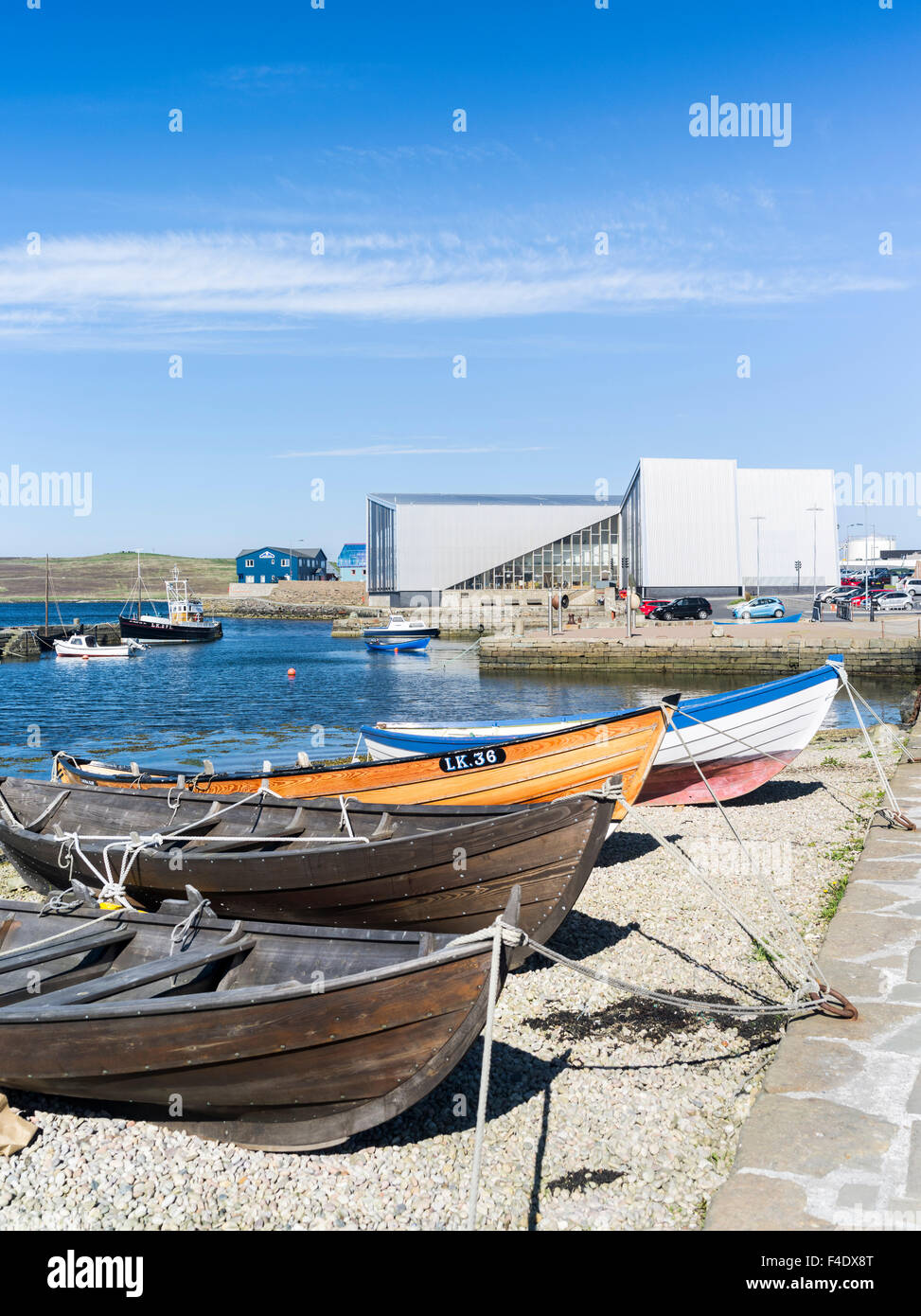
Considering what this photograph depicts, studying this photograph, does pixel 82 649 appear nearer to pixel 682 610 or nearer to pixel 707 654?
pixel 682 610

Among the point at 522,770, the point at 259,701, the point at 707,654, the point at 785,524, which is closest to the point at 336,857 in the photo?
the point at 522,770

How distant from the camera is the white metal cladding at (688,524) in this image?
68.4 meters

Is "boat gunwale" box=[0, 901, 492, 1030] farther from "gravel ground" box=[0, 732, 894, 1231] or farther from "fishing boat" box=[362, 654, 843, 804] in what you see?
"fishing boat" box=[362, 654, 843, 804]

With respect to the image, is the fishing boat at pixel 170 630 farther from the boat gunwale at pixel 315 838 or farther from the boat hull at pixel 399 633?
the boat gunwale at pixel 315 838

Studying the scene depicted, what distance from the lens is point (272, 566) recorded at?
143m

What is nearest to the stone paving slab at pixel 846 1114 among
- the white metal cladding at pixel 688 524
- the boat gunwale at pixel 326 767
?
the boat gunwale at pixel 326 767

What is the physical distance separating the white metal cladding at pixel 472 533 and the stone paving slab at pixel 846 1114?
7045cm

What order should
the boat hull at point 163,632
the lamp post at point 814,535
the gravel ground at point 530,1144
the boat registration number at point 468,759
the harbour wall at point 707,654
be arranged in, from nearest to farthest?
1. the gravel ground at point 530,1144
2. the boat registration number at point 468,759
3. the harbour wall at point 707,654
4. the lamp post at point 814,535
5. the boat hull at point 163,632

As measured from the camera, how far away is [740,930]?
895 centimetres

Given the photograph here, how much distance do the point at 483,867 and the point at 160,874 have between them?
332 centimetres

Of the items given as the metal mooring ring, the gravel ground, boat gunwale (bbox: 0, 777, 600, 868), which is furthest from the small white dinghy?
the metal mooring ring

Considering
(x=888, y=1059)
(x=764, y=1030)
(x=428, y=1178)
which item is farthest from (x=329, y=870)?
(x=888, y=1059)

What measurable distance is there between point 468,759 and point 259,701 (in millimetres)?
27478
